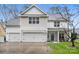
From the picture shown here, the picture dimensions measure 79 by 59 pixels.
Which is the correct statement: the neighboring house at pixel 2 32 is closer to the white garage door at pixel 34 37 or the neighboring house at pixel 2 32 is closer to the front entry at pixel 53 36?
the white garage door at pixel 34 37

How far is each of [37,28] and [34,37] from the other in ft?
0.71

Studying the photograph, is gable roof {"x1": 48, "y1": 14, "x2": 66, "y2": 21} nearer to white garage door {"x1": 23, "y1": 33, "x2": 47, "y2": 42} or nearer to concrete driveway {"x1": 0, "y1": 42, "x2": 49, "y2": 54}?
white garage door {"x1": 23, "y1": 33, "x2": 47, "y2": 42}

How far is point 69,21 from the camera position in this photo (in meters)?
15.6

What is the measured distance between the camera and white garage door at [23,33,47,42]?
15.6 metres

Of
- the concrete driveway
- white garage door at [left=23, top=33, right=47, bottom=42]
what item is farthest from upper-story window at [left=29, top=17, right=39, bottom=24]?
the concrete driveway

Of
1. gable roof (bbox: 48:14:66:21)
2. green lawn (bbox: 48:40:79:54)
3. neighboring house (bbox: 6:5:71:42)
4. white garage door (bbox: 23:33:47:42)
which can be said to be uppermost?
gable roof (bbox: 48:14:66:21)

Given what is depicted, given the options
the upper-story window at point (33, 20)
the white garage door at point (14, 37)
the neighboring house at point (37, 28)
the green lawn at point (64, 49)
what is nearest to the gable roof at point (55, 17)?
the neighboring house at point (37, 28)

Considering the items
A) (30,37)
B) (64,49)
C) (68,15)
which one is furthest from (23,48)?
(68,15)

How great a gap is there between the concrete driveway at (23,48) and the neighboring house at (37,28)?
0.11 metres

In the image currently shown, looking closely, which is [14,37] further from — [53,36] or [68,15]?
[68,15]

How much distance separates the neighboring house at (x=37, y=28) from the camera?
15.6 meters

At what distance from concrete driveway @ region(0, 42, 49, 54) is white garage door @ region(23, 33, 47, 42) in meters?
0.10

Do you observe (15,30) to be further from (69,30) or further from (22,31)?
(69,30)

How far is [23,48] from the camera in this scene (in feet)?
51.2
